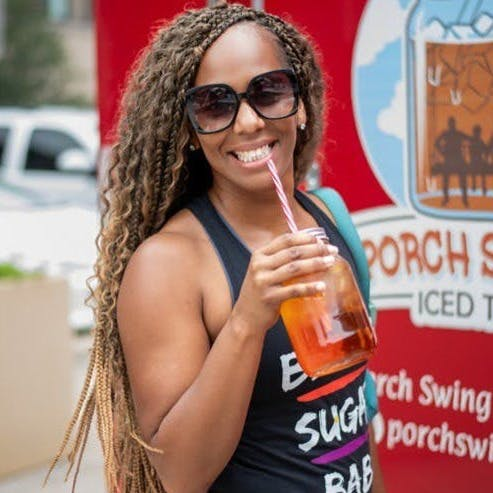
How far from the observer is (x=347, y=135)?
3.30m

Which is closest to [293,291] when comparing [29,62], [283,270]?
[283,270]

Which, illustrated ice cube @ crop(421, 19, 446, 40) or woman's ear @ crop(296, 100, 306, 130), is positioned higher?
illustrated ice cube @ crop(421, 19, 446, 40)

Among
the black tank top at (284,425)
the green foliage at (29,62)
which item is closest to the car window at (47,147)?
the black tank top at (284,425)

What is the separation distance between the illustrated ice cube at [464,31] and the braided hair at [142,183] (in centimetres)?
78

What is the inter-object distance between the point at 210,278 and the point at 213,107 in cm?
31

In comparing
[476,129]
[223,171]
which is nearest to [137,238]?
[223,171]

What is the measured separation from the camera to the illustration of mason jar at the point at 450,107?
2.94 metres

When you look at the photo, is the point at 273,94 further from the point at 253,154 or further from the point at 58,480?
the point at 58,480

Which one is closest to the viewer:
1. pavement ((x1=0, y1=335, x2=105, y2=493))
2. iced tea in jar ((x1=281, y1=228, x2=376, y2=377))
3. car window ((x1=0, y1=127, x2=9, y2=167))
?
iced tea in jar ((x1=281, y1=228, x2=376, y2=377))

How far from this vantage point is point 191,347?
196 centimetres

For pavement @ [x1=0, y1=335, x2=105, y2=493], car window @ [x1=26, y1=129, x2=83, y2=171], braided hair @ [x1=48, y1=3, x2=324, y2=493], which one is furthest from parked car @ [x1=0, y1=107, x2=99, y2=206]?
braided hair @ [x1=48, y1=3, x2=324, y2=493]

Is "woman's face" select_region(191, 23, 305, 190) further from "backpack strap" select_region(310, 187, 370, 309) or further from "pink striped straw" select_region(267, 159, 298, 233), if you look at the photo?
"backpack strap" select_region(310, 187, 370, 309)

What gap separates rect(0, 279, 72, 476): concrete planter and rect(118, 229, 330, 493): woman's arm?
3905 mm

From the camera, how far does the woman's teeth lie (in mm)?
2068
